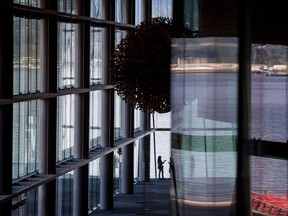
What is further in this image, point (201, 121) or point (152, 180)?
point (152, 180)

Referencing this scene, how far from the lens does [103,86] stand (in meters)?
15.8

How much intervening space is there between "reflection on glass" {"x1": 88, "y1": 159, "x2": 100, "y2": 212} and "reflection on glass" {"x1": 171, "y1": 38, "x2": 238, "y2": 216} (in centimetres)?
1342

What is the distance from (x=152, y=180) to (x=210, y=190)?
18650 millimetres

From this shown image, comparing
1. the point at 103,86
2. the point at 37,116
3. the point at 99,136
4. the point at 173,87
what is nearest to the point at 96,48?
the point at 103,86

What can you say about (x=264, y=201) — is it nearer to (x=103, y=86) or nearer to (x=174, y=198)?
(x=174, y=198)

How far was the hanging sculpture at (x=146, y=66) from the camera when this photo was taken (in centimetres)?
727

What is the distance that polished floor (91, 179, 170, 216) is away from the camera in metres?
16.6

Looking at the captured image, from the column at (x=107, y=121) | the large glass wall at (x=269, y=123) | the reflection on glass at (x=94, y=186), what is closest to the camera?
the large glass wall at (x=269, y=123)

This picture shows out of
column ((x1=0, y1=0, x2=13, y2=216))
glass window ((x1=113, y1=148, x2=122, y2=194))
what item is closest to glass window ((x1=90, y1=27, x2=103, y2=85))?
glass window ((x1=113, y1=148, x2=122, y2=194))

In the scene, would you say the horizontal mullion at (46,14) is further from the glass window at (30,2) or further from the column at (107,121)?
the column at (107,121)

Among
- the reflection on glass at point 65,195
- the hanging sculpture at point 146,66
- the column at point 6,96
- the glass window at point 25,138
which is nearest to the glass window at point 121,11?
the reflection on glass at point 65,195

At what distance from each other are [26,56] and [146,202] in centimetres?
710

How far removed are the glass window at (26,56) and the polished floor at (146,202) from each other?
13.8ft

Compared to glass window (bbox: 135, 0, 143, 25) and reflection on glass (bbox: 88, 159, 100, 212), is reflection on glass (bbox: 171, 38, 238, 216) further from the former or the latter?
glass window (bbox: 135, 0, 143, 25)
